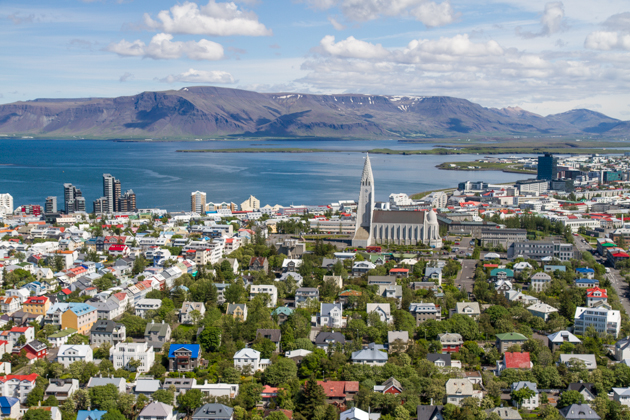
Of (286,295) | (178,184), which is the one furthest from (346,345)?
(178,184)

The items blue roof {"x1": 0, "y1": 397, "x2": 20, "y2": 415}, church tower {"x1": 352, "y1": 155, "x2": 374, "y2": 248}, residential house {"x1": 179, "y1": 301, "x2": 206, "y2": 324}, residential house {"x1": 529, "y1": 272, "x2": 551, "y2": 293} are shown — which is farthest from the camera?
church tower {"x1": 352, "y1": 155, "x2": 374, "y2": 248}

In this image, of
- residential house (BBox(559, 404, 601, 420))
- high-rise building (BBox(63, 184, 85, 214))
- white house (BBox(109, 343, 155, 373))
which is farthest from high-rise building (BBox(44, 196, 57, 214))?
residential house (BBox(559, 404, 601, 420))

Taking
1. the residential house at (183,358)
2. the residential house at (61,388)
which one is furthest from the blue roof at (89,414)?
the residential house at (183,358)

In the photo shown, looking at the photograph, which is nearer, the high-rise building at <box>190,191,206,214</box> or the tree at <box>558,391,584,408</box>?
the tree at <box>558,391,584,408</box>

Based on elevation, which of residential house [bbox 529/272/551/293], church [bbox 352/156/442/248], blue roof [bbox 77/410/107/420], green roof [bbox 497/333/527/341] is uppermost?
church [bbox 352/156/442/248]

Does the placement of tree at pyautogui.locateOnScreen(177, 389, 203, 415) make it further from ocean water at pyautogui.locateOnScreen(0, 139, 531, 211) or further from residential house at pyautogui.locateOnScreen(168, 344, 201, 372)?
ocean water at pyautogui.locateOnScreen(0, 139, 531, 211)

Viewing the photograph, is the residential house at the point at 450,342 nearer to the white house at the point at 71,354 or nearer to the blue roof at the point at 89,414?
the blue roof at the point at 89,414

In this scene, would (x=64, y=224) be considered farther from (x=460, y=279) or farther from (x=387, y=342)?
(x=387, y=342)
